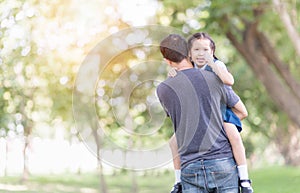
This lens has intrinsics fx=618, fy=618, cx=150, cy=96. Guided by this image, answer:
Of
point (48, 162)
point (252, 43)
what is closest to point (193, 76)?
point (252, 43)

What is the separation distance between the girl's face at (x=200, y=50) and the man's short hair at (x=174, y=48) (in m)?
0.07

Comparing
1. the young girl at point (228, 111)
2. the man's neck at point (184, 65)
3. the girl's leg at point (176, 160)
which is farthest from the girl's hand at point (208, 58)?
the girl's leg at point (176, 160)

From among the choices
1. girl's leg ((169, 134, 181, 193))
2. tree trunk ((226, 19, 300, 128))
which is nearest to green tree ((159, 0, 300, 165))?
tree trunk ((226, 19, 300, 128))

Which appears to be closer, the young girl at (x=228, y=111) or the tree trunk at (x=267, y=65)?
the young girl at (x=228, y=111)

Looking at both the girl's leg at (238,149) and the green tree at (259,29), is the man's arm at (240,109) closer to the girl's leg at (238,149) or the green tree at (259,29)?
the girl's leg at (238,149)

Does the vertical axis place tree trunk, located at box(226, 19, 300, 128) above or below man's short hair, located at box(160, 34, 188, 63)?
above

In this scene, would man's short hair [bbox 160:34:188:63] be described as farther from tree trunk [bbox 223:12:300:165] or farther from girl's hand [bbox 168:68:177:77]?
tree trunk [bbox 223:12:300:165]

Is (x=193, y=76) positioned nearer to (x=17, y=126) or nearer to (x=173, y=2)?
(x=173, y=2)

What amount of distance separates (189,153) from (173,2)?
1009 centimetres

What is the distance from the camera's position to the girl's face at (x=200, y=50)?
3.54m

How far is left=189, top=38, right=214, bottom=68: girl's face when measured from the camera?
354 cm

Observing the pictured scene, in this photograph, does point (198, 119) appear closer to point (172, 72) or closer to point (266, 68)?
point (172, 72)

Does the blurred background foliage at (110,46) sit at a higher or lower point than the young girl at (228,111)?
higher

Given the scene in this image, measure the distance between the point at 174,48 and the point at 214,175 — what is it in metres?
0.74
